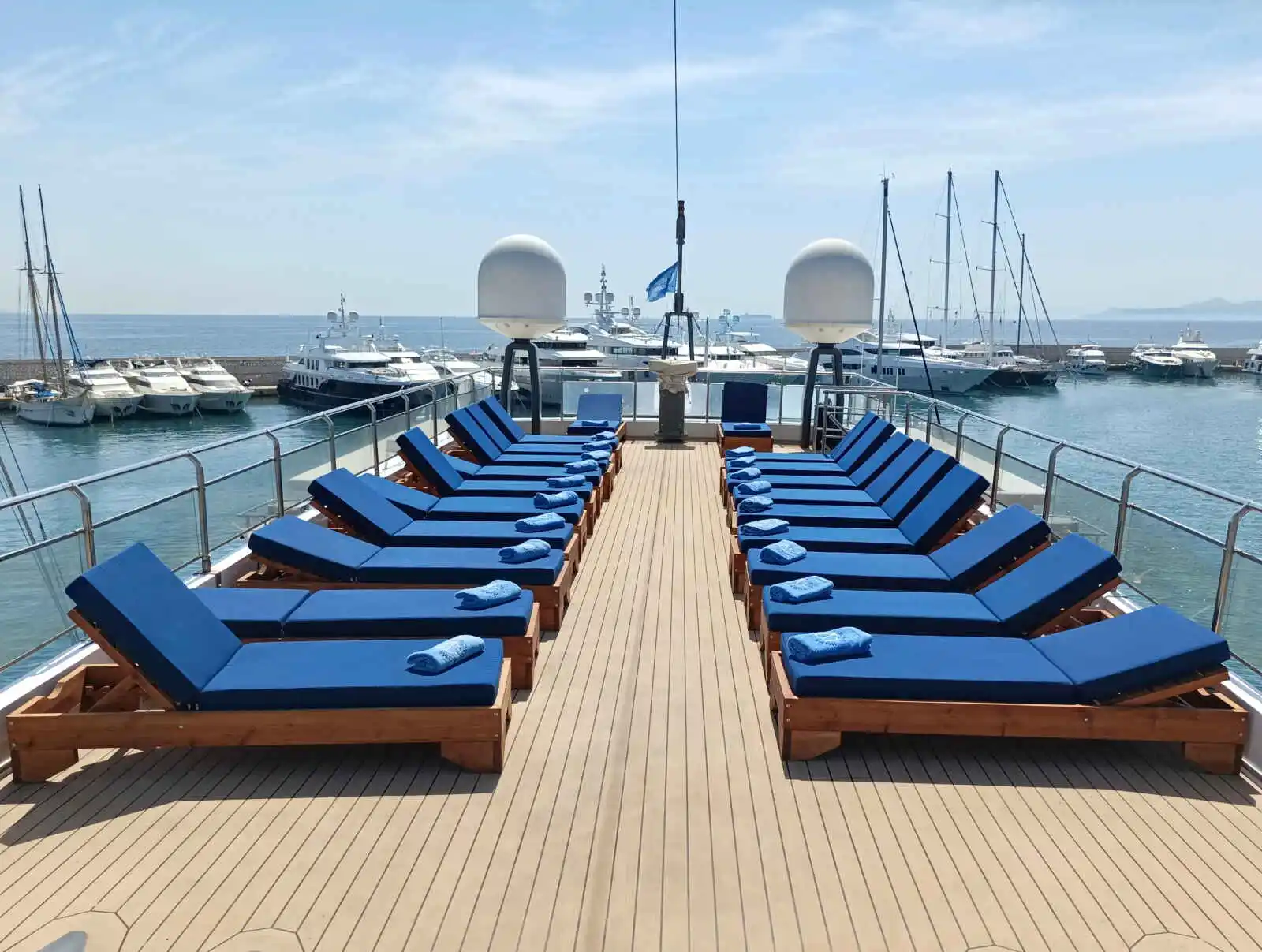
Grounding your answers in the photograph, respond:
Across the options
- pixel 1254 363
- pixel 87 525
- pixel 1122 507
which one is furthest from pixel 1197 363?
pixel 87 525

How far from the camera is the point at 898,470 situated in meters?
7.07

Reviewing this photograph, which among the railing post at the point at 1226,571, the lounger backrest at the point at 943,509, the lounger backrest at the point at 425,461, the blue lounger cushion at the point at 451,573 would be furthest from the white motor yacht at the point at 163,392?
the railing post at the point at 1226,571

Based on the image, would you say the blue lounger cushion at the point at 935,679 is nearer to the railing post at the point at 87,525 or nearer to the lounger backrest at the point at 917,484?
the lounger backrest at the point at 917,484

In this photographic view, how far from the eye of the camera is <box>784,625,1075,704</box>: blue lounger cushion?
361 cm

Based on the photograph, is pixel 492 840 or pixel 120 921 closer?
pixel 120 921

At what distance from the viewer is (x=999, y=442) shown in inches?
273

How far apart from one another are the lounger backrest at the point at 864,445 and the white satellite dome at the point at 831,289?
3.15 metres

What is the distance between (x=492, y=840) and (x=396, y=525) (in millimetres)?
3139

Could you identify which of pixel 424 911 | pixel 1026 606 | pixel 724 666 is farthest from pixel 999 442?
pixel 424 911

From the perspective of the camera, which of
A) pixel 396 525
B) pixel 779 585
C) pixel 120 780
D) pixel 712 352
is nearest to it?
pixel 120 780

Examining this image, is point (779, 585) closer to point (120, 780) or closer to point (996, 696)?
point (996, 696)

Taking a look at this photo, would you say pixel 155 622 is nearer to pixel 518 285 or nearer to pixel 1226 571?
pixel 1226 571

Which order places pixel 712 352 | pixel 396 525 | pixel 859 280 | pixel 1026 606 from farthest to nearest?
1. pixel 712 352
2. pixel 859 280
3. pixel 396 525
4. pixel 1026 606

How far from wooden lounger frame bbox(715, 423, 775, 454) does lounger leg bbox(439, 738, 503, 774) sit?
745 cm
